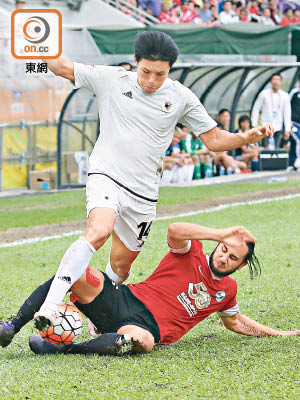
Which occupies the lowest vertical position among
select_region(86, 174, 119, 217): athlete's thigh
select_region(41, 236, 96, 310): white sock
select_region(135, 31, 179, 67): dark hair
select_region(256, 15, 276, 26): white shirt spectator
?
select_region(41, 236, 96, 310): white sock

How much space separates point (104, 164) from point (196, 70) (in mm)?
12701

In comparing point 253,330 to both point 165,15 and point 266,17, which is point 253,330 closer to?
point 165,15

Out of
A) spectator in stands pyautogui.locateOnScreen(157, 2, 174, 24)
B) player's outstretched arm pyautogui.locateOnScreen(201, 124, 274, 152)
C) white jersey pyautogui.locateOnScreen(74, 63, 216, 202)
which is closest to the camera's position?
white jersey pyautogui.locateOnScreen(74, 63, 216, 202)

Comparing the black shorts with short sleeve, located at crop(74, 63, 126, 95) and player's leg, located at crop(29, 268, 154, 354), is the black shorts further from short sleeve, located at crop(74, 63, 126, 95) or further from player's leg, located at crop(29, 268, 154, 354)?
short sleeve, located at crop(74, 63, 126, 95)

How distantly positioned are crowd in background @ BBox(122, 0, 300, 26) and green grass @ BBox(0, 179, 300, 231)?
793cm

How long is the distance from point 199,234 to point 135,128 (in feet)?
3.57

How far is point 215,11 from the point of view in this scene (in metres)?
24.5

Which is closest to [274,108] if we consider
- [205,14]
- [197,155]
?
[197,155]

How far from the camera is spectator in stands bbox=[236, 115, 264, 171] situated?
18875 millimetres

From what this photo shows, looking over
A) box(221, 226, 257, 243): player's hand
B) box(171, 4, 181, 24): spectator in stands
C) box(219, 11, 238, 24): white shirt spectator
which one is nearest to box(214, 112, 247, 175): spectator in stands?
box(171, 4, 181, 24): spectator in stands

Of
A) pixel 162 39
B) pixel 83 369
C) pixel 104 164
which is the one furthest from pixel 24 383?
pixel 162 39

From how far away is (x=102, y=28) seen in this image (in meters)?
18.4

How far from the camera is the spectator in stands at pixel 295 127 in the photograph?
64.7 ft

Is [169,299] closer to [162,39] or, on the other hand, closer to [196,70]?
[162,39]
